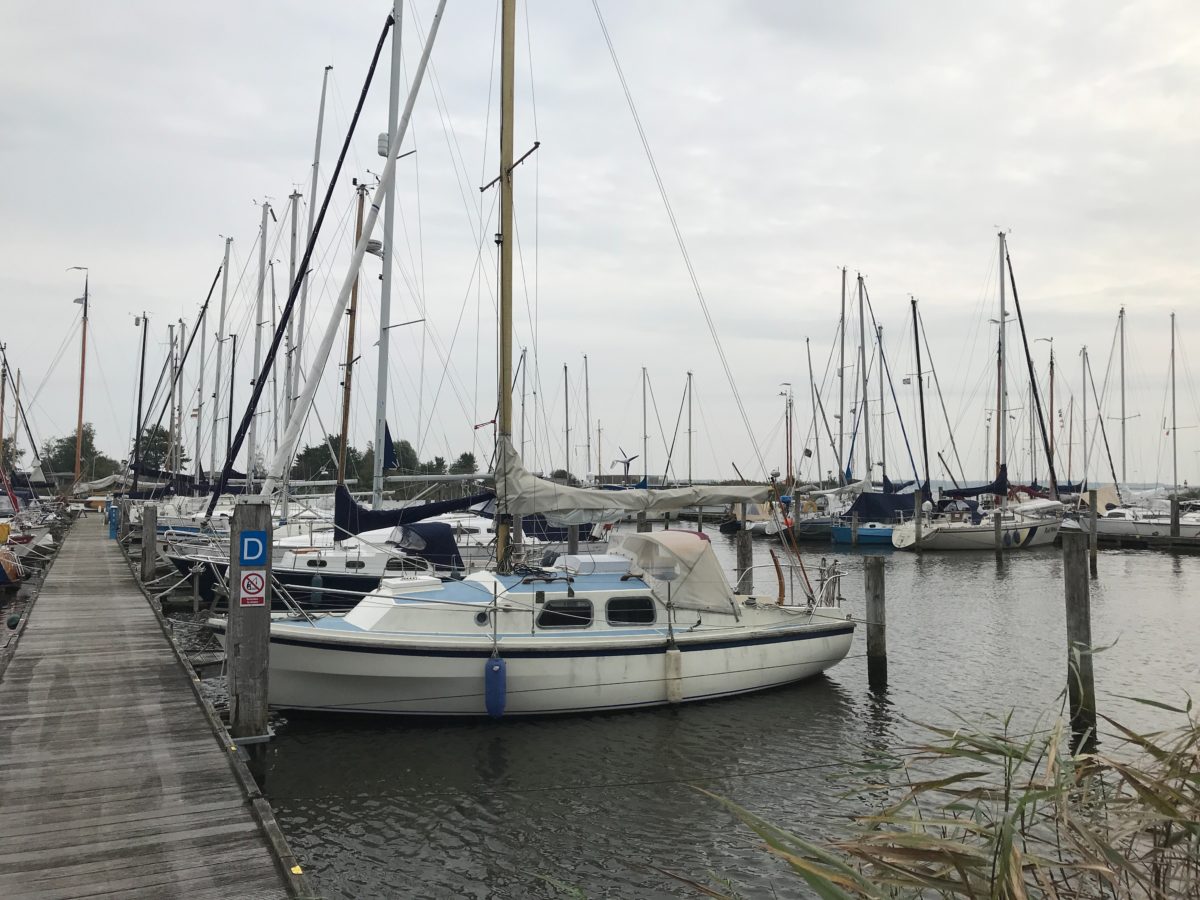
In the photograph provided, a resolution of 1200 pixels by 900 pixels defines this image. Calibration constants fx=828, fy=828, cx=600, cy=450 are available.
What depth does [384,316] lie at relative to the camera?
70.7 feet

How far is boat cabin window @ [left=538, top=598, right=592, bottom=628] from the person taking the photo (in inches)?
555

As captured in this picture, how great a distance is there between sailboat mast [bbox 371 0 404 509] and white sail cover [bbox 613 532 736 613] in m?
7.68

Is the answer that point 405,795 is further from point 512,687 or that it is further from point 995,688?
point 995,688

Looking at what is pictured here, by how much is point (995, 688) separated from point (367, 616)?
488 inches

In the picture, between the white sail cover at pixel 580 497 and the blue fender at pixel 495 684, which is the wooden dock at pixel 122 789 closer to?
the blue fender at pixel 495 684

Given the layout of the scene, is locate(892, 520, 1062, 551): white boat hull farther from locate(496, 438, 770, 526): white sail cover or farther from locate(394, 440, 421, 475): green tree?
locate(394, 440, 421, 475): green tree

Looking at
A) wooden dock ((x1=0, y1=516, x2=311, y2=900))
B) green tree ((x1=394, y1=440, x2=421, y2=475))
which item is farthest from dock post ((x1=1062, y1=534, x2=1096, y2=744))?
green tree ((x1=394, y1=440, x2=421, y2=475))

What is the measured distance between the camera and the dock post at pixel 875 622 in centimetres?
1670

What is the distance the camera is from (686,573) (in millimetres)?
15055

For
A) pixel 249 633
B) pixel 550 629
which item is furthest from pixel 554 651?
pixel 249 633

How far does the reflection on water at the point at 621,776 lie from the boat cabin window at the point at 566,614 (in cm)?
159

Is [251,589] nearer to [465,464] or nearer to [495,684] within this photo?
[495,684]

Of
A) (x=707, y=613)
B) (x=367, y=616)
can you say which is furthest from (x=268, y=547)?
(x=707, y=613)

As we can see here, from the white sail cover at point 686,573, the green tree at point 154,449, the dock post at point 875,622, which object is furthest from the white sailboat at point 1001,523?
the green tree at point 154,449
